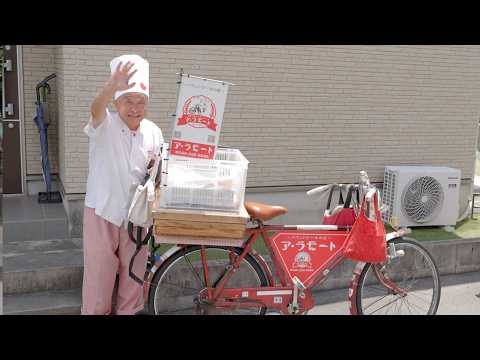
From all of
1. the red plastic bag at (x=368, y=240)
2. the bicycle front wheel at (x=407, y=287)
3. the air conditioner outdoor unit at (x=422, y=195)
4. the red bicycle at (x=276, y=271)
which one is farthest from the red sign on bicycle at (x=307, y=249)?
the air conditioner outdoor unit at (x=422, y=195)

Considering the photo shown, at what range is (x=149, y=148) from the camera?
13.0 ft

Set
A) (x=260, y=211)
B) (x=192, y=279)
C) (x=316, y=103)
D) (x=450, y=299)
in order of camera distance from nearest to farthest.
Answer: (x=260, y=211)
(x=192, y=279)
(x=450, y=299)
(x=316, y=103)

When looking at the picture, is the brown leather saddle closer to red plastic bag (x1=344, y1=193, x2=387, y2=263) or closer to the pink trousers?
red plastic bag (x1=344, y1=193, x2=387, y2=263)

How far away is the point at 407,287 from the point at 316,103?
297cm

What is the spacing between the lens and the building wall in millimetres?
6000

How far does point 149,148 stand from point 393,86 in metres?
4.61

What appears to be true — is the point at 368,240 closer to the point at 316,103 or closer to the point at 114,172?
the point at 114,172

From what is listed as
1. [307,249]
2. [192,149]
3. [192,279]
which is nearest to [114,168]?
[192,149]

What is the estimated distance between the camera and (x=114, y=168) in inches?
150

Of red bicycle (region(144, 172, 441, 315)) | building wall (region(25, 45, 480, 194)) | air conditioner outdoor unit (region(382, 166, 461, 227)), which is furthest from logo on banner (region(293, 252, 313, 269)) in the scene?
air conditioner outdoor unit (region(382, 166, 461, 227))

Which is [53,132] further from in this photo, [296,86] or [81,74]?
[296,86]

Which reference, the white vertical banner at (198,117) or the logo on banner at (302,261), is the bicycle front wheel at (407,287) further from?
the white vertical banner at (198,117)

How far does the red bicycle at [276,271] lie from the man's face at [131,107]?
1.04m

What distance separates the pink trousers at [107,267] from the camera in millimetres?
3904
